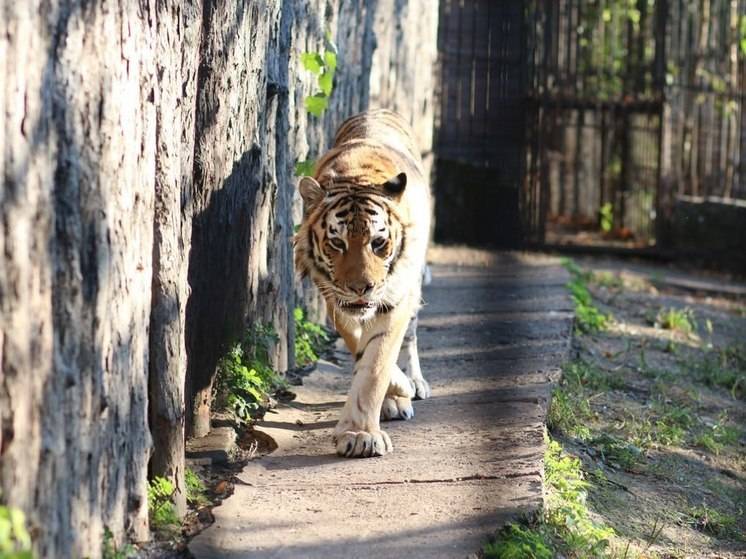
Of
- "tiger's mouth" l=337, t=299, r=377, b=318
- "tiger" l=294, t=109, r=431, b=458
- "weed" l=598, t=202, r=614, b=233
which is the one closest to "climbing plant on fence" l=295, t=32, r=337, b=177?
"tiger" l=294, t=109, r=431, b=458

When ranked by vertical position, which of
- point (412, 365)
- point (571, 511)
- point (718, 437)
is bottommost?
point (718, 437)

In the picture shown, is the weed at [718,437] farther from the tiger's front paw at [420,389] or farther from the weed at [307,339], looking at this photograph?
the weed at [307,339]

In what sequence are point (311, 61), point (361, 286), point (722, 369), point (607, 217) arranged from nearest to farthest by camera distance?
point (361, 286) < point (311, 61) < point (722, 369) < point (607, 217)

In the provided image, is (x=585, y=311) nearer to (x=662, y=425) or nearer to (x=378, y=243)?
(x=662, y=425)

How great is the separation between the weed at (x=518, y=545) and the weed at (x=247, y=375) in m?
1.56

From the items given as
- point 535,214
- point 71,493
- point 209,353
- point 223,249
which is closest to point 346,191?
point 223,249

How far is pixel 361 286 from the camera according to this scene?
486 centimetres

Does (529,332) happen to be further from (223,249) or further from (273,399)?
(223,249)

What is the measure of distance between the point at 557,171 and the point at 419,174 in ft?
28.4

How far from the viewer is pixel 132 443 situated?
3635mm

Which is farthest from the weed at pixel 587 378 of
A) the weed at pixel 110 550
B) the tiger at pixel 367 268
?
the weed at pixel 110 550

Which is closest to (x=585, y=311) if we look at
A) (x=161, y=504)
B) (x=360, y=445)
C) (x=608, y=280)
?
(x=608, y=280)

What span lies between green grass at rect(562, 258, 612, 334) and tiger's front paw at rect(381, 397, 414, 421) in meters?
2.68

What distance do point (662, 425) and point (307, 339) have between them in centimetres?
186
